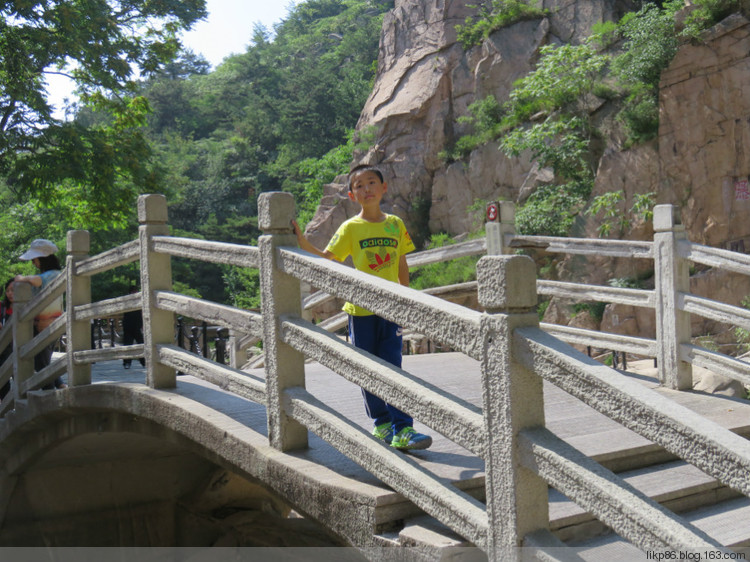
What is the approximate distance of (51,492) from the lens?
765 centimetres

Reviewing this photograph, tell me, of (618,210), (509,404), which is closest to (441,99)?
(618,210)

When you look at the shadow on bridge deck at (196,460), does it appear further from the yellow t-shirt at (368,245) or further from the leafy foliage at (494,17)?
the leafy foliage at (494,17)

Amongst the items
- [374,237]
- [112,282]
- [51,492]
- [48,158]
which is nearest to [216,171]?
[112,282]

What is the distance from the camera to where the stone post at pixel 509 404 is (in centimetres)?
260

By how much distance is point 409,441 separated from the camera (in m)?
3.80

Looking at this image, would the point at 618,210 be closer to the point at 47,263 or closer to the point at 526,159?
the point at 526,159

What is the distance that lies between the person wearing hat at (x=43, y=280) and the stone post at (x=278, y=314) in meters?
4.10

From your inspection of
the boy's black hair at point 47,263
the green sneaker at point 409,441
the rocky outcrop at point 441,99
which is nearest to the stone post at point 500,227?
the green sneaker at point 409,441

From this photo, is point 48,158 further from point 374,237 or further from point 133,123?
point 374,237

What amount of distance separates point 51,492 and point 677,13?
1695 cm

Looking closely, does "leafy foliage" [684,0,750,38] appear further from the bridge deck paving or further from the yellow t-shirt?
the yellow t-shirt

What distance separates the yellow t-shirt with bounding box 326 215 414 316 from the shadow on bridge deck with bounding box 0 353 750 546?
993 millimetres

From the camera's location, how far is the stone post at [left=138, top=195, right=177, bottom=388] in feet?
17.5

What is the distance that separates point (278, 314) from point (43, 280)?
4.64 metres
